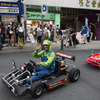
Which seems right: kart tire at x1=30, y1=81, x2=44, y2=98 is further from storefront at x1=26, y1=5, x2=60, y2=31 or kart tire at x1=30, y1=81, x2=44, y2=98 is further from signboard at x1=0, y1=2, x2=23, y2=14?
storefront at x1=26, y1=5, x2=60, y2=31

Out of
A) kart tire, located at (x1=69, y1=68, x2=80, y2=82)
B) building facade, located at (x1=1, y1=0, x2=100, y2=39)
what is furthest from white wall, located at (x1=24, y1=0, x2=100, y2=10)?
kart tire, located at (x1=69, y1=68, x2=80, y2=82)

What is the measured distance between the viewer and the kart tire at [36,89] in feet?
11.7

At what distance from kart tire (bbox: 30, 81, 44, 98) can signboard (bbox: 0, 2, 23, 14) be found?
9182 mm

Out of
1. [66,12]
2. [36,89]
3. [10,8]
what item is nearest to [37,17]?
[10,8]

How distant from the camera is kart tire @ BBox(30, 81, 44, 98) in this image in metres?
3.56

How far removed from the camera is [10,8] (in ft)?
37.4

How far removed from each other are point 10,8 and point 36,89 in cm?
939

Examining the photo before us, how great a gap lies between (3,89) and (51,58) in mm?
1698

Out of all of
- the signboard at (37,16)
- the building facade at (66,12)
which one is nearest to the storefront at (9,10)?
the building facade at (66,12)

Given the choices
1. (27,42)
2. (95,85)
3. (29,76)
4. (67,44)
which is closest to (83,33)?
(67,44)

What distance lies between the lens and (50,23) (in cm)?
1580

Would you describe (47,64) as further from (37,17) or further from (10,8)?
(37,17)

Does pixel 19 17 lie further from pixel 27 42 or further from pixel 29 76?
pixel 29 76

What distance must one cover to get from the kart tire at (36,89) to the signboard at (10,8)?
9.18m
